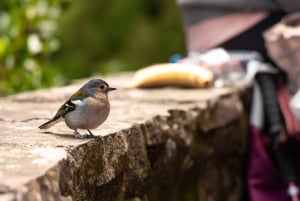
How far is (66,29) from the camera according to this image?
21.6 ft

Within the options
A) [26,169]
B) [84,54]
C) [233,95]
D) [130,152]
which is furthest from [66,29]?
[26,169]

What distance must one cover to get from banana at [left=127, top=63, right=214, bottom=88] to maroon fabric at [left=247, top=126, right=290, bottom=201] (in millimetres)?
305

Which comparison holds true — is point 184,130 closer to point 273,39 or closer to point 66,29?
point 273,39

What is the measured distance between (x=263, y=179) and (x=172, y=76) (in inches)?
20.5

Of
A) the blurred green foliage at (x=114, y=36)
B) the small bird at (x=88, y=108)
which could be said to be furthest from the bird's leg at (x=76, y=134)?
the blurred green foliage at (x=114, y=36)

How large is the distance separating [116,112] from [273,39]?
0.97m

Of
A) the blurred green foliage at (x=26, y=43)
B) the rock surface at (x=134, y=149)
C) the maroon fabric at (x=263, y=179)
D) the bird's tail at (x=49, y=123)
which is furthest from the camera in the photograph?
the blurred green foliage at (x=26, y=43)

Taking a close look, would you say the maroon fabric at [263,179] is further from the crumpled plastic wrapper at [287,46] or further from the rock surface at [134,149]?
A: the crumpled plastic wrapper at [287,46]

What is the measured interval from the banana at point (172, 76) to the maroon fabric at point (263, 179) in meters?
0.31

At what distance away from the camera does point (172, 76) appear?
328cm

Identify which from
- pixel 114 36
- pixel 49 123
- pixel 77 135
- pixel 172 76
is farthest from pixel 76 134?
pixel 114 36

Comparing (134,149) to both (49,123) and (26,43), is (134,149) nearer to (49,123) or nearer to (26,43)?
→ (49,123)

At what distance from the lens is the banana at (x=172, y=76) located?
10.7 feet

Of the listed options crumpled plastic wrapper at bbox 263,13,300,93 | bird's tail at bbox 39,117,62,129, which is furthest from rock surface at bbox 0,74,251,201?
crumpled plastic wrapper at bbox 263,13,300,93
